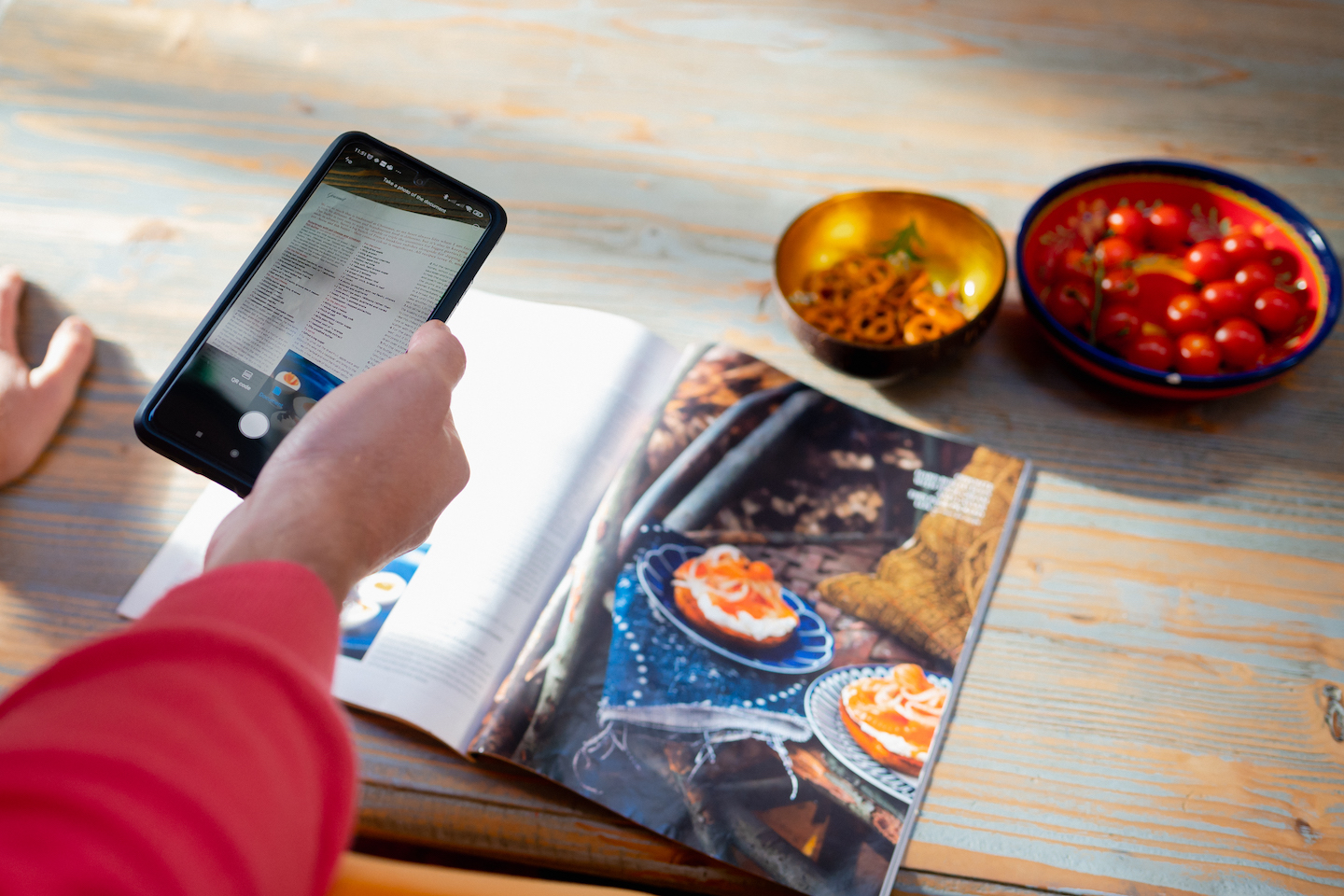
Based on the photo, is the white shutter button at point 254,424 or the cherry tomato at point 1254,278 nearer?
the white shutter button at point 254,424

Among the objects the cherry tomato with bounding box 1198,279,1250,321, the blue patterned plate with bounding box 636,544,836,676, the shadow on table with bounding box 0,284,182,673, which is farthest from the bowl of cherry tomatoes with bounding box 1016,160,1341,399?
the shadow on table with bounding box 0,284,182,673

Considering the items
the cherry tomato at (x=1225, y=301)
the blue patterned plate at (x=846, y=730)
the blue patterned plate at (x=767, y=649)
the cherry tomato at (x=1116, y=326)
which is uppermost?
the cherry tomato at (x=1225, y=301)

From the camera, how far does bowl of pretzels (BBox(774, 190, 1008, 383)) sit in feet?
2.34

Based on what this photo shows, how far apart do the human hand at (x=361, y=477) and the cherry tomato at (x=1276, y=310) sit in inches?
27.4

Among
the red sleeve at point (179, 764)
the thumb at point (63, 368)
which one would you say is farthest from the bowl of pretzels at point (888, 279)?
the thumb at point (63, 368)

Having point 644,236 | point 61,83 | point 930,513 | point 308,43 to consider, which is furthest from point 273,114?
point 930,513

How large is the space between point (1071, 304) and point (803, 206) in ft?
0.95

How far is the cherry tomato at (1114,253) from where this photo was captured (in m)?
0.77

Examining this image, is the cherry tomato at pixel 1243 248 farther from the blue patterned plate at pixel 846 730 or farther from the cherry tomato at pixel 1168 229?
the blue patterned plate at pixel 846 730

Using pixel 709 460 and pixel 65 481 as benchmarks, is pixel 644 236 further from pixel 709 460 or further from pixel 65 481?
pixel 65 481

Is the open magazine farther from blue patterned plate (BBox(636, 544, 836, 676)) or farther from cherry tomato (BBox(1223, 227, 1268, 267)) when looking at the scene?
cherry tomato (BBox(1223, 227, 1268, 267))

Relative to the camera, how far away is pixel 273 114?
0.97m

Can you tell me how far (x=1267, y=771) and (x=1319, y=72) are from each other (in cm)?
82

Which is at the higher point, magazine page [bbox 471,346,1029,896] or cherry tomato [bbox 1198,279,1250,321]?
cherry tomato [bbox 1198,279,1250,321]
